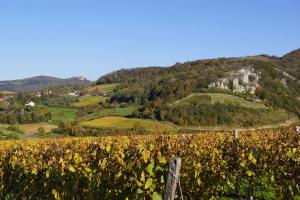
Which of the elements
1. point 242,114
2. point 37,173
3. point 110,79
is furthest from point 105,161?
point 110,79

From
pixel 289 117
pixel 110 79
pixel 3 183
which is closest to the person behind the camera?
pixel 3 183

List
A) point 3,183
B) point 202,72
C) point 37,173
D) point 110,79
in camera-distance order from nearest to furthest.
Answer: point 37,173 < point 3,183 < point 202,72 < point 110,79

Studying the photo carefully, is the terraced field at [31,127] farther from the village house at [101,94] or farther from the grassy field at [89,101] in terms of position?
the village house at [101,94]

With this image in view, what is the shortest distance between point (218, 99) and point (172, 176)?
95.5 m

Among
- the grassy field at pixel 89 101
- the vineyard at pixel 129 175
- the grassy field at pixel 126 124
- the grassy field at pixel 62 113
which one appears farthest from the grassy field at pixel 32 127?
the vineyard at pixel 129 175

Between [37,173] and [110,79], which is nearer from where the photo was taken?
[37,173]

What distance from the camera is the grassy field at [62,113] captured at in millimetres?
99325

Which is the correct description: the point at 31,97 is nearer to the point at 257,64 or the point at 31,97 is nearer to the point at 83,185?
the point at 257,64

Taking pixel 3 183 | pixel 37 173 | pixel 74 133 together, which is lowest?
pixel 74 133

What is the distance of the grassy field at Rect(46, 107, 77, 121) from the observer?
99.3m

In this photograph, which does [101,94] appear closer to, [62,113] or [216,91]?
[62,113]

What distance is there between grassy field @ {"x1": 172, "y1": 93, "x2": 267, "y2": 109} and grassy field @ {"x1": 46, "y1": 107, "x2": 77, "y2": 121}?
24.1m

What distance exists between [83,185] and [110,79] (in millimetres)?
170252

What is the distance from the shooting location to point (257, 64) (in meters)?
141
